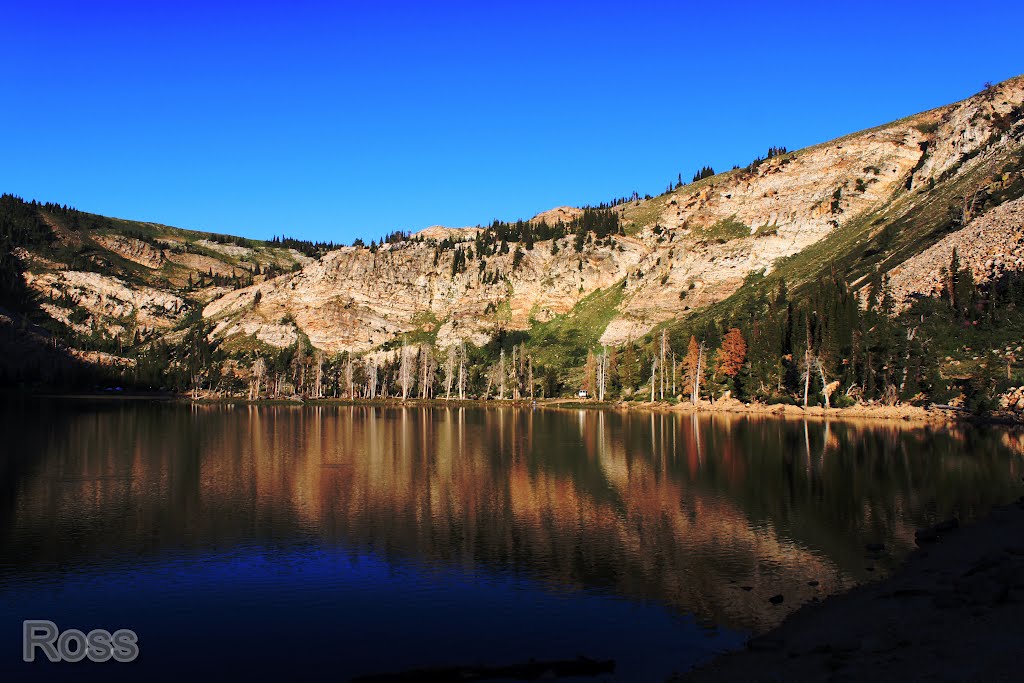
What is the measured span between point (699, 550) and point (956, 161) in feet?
508

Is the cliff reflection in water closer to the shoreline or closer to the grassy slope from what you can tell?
the shoreline

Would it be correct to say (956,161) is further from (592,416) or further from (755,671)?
(755,671)

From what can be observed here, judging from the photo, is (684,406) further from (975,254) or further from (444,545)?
(444,545)

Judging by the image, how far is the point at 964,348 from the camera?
83688 millimetres

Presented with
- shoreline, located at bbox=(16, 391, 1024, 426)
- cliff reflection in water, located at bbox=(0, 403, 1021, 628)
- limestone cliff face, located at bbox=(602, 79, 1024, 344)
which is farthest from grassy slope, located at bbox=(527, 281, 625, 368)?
cliff reflection in water, located at bbox=(0, 403, 1021, 628)

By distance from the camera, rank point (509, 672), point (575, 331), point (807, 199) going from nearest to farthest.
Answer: point (509, 672), point (807, 199), point (575, 331)

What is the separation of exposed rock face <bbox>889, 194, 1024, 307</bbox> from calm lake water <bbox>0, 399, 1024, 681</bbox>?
43955 mm

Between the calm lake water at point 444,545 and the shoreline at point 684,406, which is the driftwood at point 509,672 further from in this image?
the shoreline at point 684,406

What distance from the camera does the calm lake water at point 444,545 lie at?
59.6 ft

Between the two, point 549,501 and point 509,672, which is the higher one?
point 549,501

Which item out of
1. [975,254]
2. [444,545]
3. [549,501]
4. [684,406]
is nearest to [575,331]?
[684,406]

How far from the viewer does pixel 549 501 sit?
37.1m

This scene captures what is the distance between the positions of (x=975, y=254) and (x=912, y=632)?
9867 cm

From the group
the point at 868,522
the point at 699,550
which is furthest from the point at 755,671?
the point at 868,522
